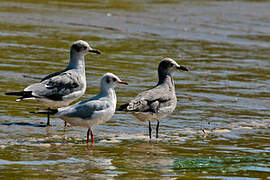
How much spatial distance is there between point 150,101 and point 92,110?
51.6 inches

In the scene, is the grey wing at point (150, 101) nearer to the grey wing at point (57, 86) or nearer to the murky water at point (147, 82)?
the murky water at point (147, 82)

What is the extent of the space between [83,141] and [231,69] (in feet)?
25.2

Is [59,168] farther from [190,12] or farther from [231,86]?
[190,12]

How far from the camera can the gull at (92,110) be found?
914 cm

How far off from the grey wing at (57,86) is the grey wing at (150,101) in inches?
49.9

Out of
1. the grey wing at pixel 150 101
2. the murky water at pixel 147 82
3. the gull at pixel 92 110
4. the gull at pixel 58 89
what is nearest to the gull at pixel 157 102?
the grey wing at pixel 150 101

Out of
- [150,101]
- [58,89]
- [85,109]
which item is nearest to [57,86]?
[58,89]

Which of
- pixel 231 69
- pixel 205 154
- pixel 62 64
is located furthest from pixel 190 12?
pixel 205 154

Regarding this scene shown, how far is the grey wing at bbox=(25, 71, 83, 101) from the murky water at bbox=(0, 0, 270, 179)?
611mm

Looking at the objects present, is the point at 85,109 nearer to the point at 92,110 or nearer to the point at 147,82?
the point at 92,110

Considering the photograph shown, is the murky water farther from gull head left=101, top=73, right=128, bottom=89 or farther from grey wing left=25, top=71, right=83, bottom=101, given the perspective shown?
gull head left=101, top=73, right=128, bottom=89

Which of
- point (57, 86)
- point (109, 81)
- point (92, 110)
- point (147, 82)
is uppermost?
point (109, 81)

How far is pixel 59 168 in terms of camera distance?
7.77 m

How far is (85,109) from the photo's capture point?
30.4 ft
